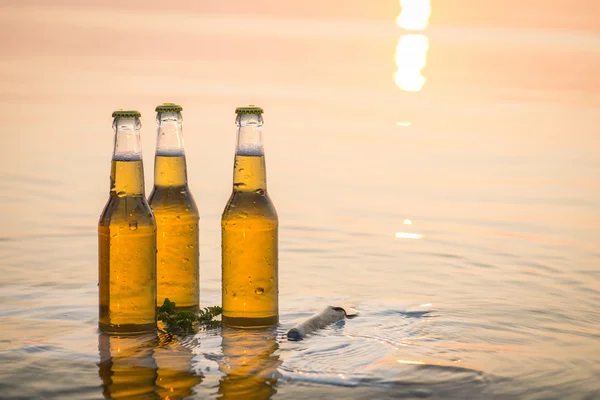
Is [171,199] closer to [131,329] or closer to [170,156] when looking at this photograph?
[170,156]

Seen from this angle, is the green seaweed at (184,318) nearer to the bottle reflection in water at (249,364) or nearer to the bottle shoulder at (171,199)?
the bottle reflection in water at (249,364)

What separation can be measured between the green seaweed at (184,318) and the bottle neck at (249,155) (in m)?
0.44

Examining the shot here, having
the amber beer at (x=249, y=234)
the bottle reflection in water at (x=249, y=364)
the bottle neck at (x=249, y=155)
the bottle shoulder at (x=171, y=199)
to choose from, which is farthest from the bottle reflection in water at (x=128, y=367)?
the bottle neck at (x=249, y=155)

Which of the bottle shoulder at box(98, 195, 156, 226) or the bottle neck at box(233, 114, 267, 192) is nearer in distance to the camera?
the bottle shoulder at box(98, 195, 156, 226)

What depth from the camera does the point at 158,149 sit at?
3.45 m

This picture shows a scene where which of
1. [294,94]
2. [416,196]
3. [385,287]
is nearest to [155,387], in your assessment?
[385,287]

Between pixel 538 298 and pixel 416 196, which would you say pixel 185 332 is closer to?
pixel 538 298

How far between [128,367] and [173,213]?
2.23ft

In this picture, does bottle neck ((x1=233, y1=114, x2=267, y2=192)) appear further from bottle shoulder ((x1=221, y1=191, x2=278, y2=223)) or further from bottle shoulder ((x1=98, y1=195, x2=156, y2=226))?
bottle shoulder ((x1=98, y1=195, x2=156, y2=226))

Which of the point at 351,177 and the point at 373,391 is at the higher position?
the point at 351,177

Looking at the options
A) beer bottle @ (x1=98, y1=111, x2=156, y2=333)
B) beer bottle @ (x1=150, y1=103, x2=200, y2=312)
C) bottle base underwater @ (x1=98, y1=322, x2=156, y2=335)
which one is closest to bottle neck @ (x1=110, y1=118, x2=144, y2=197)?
beer bottle @ (x1=98, y1=111, x2=156, y2=333)

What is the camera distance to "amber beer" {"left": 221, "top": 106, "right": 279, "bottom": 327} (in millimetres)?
3258

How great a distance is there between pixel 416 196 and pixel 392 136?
2552 millimetres

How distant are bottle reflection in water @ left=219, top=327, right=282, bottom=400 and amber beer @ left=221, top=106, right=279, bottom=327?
94 mm
